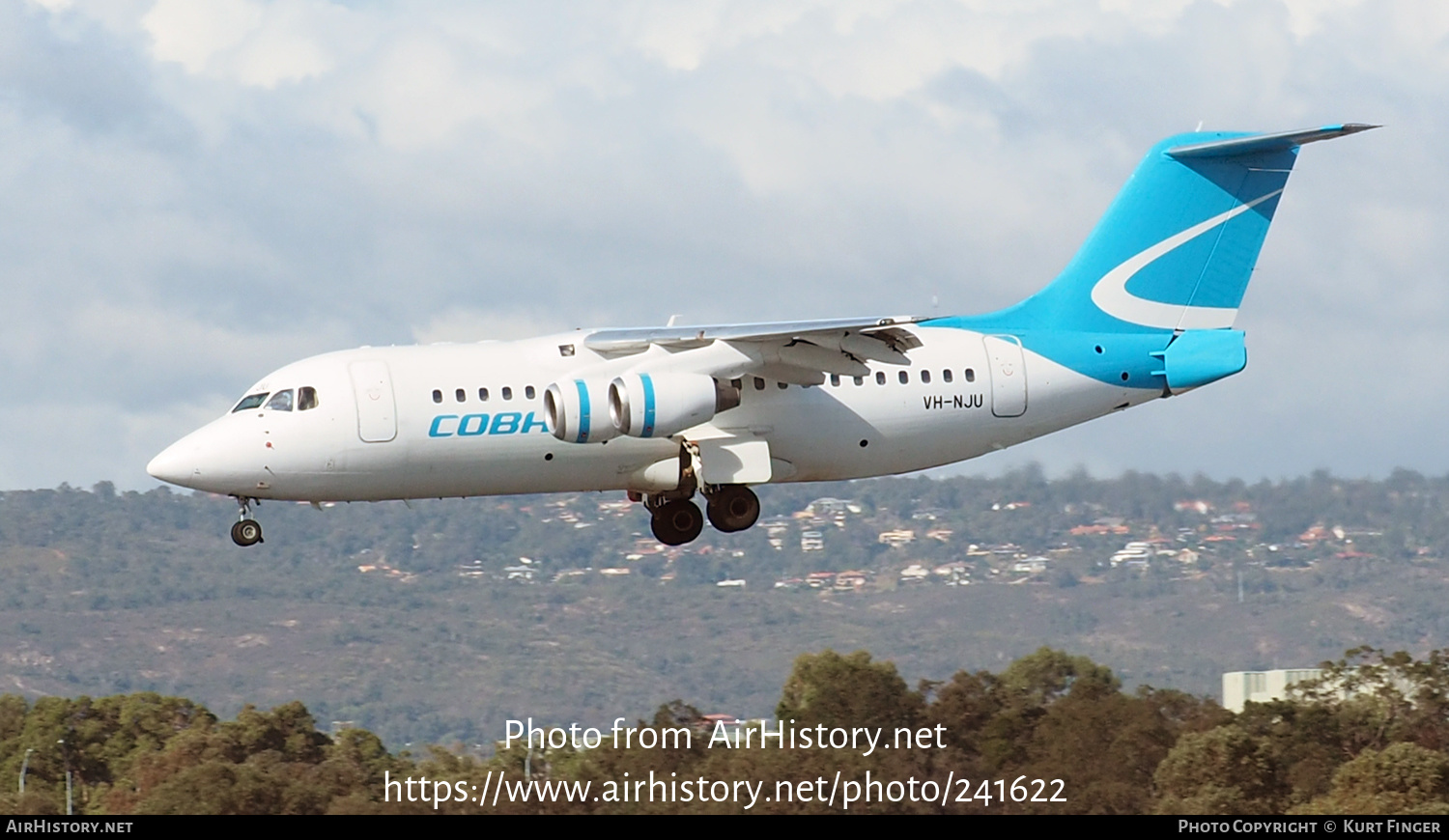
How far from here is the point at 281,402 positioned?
2694 centimetres

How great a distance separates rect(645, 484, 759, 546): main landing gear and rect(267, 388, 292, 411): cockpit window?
16.4ft

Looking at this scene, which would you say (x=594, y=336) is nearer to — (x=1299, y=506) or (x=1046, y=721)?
(x=1046, y=721)

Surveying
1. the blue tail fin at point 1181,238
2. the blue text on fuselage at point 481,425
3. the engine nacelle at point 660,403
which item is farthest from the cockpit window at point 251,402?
the blue tail fin at point 1181,238

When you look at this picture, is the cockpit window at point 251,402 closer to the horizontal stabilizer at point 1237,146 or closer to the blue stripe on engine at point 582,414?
the blue stripe on engine at point 582,414

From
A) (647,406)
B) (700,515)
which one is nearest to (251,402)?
(647,406)

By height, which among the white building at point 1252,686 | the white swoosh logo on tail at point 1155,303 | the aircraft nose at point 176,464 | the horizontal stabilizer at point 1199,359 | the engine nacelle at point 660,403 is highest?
the white swoosh logo on tail at point 1155,303

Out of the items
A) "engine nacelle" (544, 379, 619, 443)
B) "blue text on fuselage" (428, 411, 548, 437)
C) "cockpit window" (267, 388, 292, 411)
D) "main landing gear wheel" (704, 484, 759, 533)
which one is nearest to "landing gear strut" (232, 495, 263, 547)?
"cockpit window" (267, 388, 292, 411)

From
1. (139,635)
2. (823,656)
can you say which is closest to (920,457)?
(823,656)

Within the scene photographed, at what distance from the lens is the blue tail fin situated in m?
29.7

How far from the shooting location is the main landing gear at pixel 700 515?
93.5 feet

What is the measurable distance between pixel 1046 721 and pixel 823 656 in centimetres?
546

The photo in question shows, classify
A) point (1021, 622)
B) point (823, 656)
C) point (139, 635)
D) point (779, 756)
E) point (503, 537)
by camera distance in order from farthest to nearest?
point (503, 537)
point (139, 635)
point (1021, 622)
point (823, 656)
point (779, 756)

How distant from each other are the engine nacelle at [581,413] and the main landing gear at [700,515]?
7.74ft

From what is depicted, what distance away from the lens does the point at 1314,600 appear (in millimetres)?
68812
